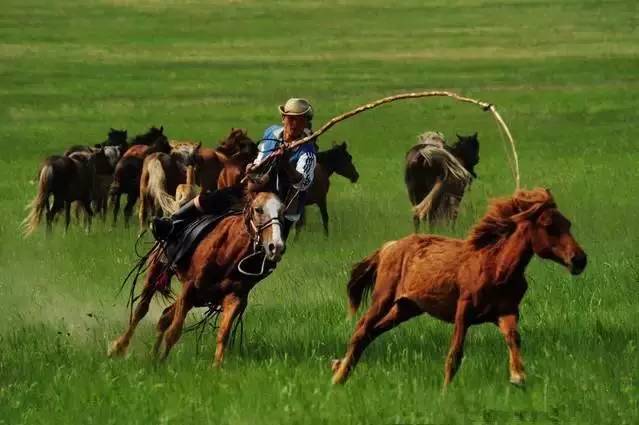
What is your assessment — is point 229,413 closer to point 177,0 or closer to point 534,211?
point 534,211

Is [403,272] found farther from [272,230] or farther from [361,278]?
[272,230]

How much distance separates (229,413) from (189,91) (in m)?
44.8

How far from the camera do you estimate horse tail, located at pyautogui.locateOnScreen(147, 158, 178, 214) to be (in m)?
22.8

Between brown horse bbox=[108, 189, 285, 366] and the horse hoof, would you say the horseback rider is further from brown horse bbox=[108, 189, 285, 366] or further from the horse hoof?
the horse hoof

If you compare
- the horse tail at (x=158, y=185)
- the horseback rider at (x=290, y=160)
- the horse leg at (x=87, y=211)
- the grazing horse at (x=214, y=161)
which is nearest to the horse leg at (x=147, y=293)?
the horseback rider at (x=290, y=160)

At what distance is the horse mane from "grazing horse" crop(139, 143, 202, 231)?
40.0ft

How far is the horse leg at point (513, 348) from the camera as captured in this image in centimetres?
999

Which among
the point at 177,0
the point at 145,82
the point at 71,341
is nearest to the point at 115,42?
the point at 145,82

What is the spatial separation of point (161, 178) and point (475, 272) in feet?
43.2

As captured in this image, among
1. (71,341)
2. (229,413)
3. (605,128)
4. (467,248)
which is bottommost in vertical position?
(605,128)

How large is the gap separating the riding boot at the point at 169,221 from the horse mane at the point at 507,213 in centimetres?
298

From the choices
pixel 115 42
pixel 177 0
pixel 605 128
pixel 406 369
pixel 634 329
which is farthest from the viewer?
pixel 177 0

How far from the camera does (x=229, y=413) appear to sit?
9.98 metres

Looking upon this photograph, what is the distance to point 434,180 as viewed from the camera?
23.4m
